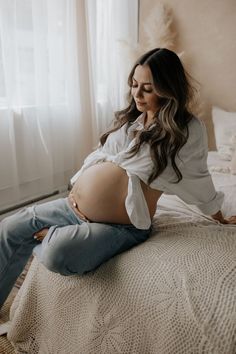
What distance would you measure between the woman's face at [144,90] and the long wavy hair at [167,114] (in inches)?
0.7

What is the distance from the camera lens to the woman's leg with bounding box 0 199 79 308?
126 cm

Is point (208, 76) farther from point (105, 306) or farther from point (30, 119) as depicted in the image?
point (105, 306)

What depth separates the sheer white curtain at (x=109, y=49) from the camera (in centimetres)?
257

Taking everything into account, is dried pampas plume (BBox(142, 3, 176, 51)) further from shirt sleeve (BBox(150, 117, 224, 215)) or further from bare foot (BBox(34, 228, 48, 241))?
bare foot (BBox(34, 228, 48, 241))

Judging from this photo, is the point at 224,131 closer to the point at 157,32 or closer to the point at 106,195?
the point at 157,32

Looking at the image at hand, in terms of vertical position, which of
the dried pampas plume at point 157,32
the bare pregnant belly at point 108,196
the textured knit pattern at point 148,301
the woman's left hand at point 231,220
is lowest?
the textured knit pattern at point 148,301

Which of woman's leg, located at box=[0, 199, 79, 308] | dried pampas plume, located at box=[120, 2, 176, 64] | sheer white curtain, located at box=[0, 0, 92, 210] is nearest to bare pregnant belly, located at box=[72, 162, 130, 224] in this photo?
woman's leg, located at box=[0, 199, 79, 308]

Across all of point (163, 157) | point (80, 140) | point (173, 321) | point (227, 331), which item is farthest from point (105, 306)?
point (80, 140)

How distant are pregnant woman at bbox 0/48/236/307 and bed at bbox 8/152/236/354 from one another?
0.08m

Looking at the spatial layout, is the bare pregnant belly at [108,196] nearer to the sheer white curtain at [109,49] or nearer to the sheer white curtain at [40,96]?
the sheer white curtain at [40,96]

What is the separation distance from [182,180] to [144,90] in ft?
1.14

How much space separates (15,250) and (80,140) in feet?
4.53

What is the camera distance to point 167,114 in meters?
1.16

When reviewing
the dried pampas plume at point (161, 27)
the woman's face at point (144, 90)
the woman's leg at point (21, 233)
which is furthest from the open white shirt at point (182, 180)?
the dried pampas plume at point (161, 27)
